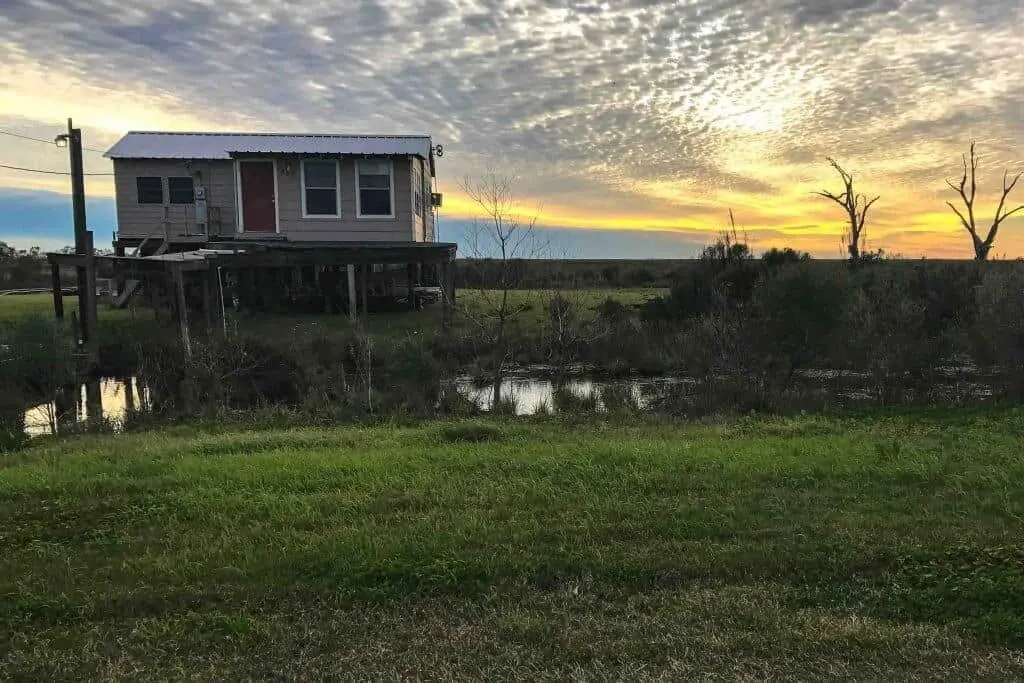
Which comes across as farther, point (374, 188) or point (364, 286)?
point (374, 188)

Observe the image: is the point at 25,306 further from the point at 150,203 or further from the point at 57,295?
the point at 57,295

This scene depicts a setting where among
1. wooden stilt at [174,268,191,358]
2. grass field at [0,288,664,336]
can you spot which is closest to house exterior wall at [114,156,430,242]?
grass field at [0,288,664,336]

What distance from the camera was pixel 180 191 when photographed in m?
21.0

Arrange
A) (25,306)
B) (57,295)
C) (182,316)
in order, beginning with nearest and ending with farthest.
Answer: (182,316) < (57,295) < (25,306)

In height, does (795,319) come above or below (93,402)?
above

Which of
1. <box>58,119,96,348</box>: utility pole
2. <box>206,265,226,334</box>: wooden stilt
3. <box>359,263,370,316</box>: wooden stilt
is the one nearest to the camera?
<box>58,119,96,348</box>: utility pole

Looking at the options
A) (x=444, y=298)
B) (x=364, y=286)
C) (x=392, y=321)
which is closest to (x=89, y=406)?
(x=364, y=286)

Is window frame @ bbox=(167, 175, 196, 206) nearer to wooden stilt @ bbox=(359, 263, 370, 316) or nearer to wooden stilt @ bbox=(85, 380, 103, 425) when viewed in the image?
wooden stilt @ bbox=(359, 263, 370, 316)

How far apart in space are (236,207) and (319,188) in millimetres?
2370

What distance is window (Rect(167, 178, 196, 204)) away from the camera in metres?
20.9

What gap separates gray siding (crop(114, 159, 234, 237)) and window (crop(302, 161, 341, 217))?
7.30 feet

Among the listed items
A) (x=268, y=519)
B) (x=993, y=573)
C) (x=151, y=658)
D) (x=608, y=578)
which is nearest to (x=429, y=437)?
(x=268, y=519)

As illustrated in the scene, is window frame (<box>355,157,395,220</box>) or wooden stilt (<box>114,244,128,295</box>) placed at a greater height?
window frame (<box>355,157,395,220</box>)

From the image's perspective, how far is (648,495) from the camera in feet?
17.7
